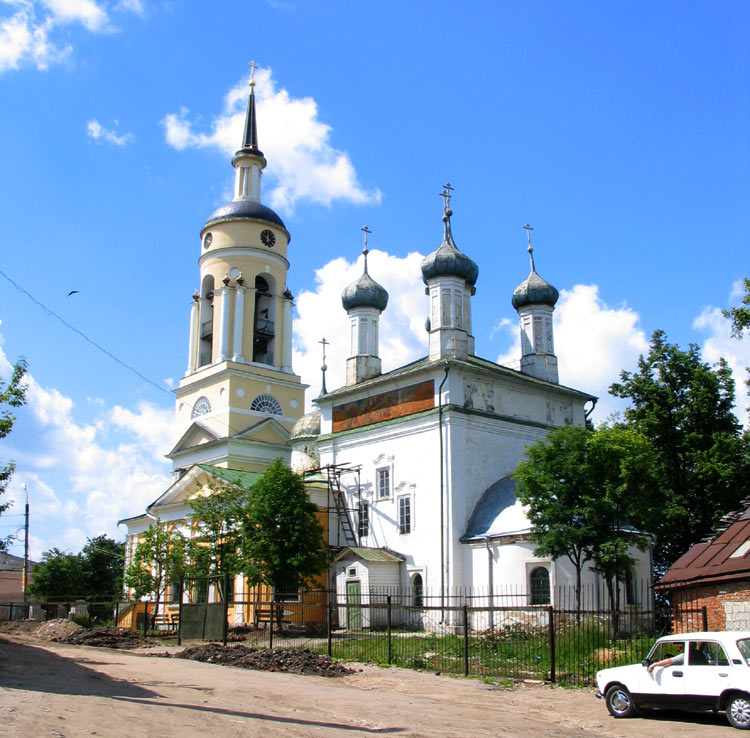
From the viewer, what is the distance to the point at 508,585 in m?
24.6

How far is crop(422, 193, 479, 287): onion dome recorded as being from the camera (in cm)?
2989

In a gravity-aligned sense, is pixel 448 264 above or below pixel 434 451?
above

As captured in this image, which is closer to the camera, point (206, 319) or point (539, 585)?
point (539, 585)

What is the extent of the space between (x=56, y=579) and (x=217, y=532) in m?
20.5

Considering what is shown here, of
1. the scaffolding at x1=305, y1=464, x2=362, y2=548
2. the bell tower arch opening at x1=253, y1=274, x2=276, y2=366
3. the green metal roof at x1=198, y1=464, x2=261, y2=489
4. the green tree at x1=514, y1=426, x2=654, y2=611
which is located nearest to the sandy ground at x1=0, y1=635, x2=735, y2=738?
the green tree at x1=514, y1=426, x2=654, y2=611

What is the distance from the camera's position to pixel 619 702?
12211 millimetres

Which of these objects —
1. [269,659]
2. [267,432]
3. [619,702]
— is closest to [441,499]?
[269,659]

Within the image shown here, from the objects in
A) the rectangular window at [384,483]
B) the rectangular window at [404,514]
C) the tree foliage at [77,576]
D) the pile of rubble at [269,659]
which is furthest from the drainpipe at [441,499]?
the tree foliage at [77,576]

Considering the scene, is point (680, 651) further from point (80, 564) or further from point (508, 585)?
point (80, 564)

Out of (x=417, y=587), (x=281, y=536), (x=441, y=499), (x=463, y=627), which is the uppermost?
(x=441, y=499)

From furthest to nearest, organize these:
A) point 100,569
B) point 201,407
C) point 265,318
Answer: point 100,569
point 265,318
point 201,407

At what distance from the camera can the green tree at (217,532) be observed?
2864 cm

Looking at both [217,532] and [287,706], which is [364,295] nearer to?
[217,532]

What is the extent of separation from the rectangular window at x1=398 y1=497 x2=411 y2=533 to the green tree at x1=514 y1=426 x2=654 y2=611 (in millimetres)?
6633
